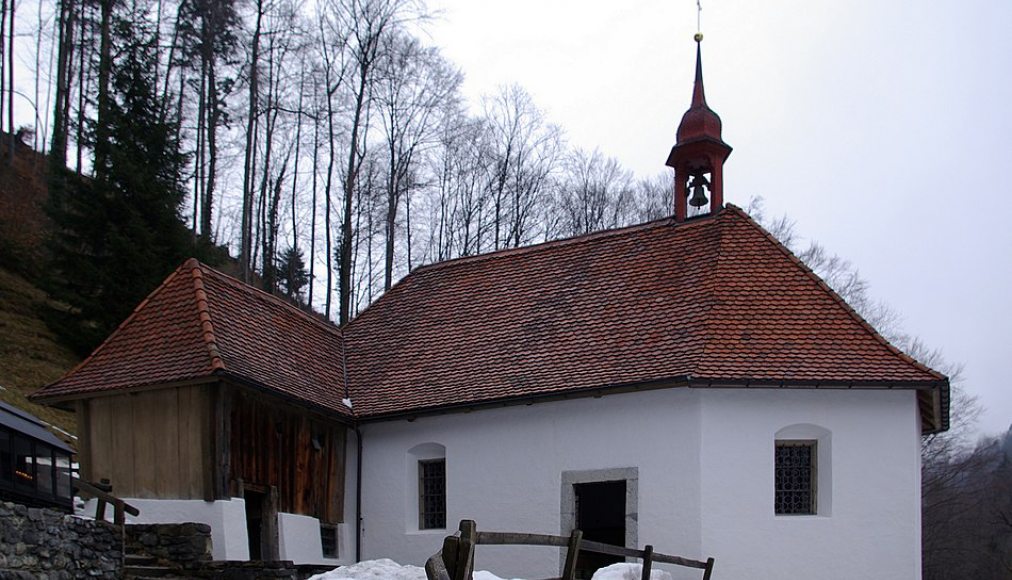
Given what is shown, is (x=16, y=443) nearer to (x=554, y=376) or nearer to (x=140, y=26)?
(x=554, y=376)

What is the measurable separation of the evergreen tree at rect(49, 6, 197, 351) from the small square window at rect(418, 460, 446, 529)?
888cm

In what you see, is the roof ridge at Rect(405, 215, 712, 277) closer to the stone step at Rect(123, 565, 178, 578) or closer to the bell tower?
the bell tower

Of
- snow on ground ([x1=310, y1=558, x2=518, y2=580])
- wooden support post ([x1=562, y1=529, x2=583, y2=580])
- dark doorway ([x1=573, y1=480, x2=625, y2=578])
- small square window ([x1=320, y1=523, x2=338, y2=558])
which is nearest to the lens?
wooden support post ([x1=562, y1=529, x2=583, y2=580])

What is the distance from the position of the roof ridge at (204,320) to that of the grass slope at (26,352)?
5011 millimetres

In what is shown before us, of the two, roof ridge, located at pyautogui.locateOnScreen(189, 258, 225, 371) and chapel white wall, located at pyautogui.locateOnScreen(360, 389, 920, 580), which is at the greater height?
roof ridge, located at pyautogui.locateOnScreen(189, 258, 225, 371)

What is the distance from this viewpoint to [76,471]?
54.4 ft

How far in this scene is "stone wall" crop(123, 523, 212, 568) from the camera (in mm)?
13672

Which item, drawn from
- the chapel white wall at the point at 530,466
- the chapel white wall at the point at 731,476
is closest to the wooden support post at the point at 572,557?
the chapel white wall at the point at 731,476

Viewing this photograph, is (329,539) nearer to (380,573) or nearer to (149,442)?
(149,442)

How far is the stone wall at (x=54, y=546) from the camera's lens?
10469mm

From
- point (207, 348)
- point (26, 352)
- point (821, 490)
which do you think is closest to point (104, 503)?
point (207, 348)

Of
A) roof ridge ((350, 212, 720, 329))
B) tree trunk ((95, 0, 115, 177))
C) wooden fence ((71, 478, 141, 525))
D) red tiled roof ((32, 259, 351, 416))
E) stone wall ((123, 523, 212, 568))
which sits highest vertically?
tree trunk ((95, 0, 115, 177))

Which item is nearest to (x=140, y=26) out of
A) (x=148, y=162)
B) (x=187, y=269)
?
(x=148, y=162)

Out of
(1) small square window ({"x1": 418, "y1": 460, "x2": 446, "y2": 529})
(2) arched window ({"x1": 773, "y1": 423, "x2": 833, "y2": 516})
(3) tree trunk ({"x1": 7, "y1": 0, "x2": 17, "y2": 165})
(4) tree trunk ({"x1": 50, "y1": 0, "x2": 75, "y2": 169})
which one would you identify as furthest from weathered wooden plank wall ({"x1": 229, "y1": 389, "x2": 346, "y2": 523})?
(3) tree trunk ({"x1": 7, "y1": 0, "x2": 17, "y2": 165})
